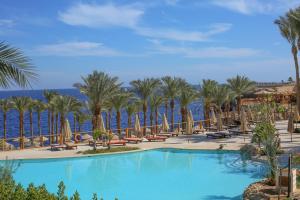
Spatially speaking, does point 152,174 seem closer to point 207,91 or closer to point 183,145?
point 183,145

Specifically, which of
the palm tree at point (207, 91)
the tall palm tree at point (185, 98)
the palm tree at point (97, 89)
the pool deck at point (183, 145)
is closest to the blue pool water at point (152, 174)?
the pool deck at point (183, 145)

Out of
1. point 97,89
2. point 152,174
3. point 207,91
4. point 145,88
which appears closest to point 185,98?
point 207,91

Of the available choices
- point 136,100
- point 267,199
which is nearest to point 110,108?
point 136,100

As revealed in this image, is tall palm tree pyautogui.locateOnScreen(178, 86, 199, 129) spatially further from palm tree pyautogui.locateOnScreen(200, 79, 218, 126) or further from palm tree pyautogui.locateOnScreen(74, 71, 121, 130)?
palm tree pyautogui.locateOnScreen(74, 71, 121, 130)

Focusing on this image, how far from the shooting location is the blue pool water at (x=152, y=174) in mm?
16578

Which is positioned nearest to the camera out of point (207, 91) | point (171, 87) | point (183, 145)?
point (183, 145)

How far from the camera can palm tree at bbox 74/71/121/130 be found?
1228 inches

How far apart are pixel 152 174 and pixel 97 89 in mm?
12571

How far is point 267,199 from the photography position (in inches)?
499

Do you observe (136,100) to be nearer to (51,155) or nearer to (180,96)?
(180,96)

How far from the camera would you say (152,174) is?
20.2 m

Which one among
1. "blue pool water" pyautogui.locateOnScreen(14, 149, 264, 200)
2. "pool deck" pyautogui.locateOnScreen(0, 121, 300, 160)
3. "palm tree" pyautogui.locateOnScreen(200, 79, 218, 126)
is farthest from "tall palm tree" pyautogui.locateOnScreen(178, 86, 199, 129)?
"blue pool water" pyautogui.locateOnScreen(14, 149, 264, 200)

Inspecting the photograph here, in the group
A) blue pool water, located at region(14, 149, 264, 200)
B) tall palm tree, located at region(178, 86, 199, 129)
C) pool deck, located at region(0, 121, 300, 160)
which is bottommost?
blue pool water, located at region(14, 149, 264, 200)

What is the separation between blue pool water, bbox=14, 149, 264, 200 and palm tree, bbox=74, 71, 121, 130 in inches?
269
